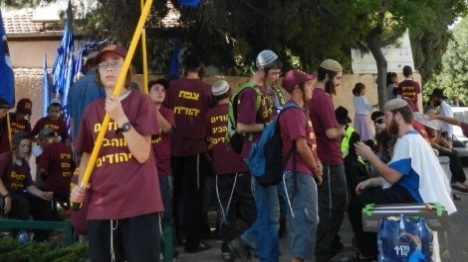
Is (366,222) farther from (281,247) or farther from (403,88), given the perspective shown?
(403,88)

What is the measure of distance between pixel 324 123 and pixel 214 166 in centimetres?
132

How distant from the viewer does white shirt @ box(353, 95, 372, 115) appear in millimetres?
16453

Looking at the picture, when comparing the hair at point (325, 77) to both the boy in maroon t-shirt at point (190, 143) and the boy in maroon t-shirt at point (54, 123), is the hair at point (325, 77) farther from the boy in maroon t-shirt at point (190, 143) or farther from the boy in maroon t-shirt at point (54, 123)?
the boy in maroon t-shirt at point (54, 123)

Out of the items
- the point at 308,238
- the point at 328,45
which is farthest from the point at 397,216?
Result: the point at 328,45

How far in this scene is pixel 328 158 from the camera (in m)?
8.53

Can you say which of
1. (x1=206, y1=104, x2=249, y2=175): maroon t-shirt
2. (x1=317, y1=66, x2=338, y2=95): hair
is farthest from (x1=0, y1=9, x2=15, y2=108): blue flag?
(x1=317, y1=66, x2=338, y2=95): hair

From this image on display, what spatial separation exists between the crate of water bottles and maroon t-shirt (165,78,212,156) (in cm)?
308

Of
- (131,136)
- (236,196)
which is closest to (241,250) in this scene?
(236,196)

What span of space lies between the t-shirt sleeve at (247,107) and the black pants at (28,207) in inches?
117

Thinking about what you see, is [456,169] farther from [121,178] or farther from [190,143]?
[121,178]

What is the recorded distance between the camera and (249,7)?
1244 cm

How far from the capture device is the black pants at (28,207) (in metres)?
9.77

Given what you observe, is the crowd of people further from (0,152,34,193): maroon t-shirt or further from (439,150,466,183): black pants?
(439,150,466,183): black pants

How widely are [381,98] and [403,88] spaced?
1.01m
